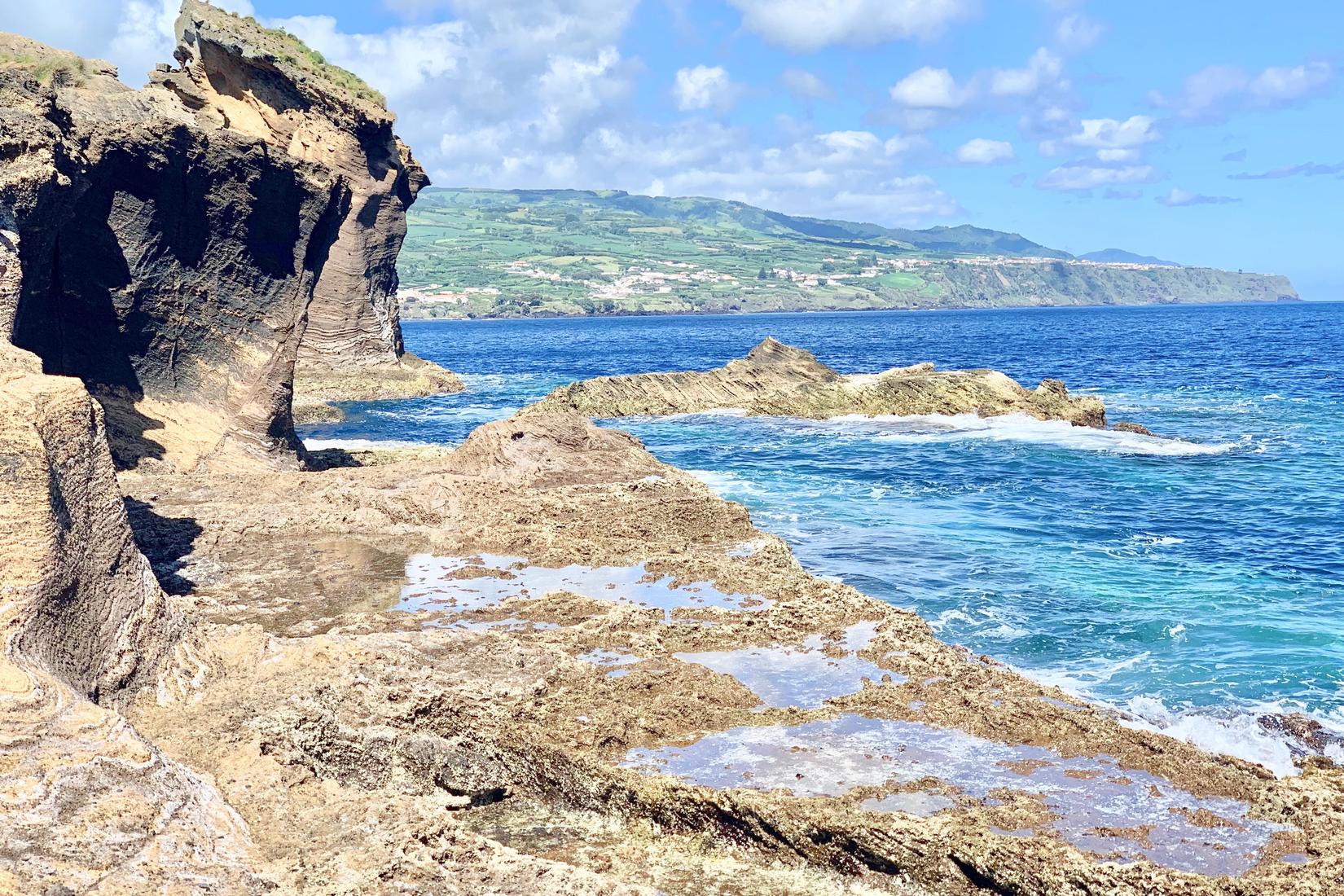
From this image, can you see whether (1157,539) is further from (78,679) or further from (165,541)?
(78,679)

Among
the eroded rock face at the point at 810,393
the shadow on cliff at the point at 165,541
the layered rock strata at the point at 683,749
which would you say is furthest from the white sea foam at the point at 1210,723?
the eroded rock face at the point at 810,393

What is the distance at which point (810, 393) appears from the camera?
54.2m

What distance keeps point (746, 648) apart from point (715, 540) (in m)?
5.71

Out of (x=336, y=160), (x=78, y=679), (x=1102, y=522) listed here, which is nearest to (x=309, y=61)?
(x=336, y=160)

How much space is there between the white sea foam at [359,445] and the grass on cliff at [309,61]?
1480 cm

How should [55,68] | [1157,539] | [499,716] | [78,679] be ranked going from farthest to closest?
[1157,539], [55,68], [499,716], [78,679]

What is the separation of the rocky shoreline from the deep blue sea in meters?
3.79

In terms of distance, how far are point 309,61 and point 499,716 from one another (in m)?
44.6

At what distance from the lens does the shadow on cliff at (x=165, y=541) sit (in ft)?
55.5

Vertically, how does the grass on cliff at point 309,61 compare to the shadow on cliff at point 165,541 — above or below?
above

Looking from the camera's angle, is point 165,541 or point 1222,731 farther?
point 165,541

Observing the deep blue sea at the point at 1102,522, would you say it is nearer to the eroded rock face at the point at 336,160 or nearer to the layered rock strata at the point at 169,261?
the eroded rock face at the point at 336,160

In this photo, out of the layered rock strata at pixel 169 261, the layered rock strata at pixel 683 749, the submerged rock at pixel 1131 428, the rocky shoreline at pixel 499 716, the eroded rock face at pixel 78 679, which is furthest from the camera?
the submerged rock at pixel 1131 428

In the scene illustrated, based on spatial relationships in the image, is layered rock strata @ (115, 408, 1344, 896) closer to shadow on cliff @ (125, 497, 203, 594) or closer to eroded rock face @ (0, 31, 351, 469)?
shadow on cliff @ (125, 497, 203, 594)
